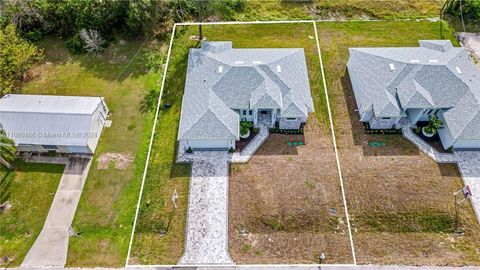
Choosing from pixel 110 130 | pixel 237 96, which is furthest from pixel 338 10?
pixel 110 130

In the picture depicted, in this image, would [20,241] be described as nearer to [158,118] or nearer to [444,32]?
[158,118]

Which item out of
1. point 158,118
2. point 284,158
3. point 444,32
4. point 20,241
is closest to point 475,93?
point 444,32

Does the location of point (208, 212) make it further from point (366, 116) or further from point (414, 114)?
point (414, 114)

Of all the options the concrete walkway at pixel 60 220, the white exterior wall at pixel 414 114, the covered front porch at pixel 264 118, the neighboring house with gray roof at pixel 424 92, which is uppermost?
the neighboring house with gray roof at pixel 424 92

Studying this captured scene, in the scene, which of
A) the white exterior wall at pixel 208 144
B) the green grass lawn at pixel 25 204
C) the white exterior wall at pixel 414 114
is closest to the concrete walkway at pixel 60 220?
the green grass lawn at pixel 25 204

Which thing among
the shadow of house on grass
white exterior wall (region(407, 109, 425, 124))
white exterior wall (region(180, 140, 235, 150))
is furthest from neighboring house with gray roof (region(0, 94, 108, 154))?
white exterior wall (region(407, 109, 425, 124))

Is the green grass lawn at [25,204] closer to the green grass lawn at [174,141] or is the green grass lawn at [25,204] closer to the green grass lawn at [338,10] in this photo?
the green grass lawn at [174,141]
